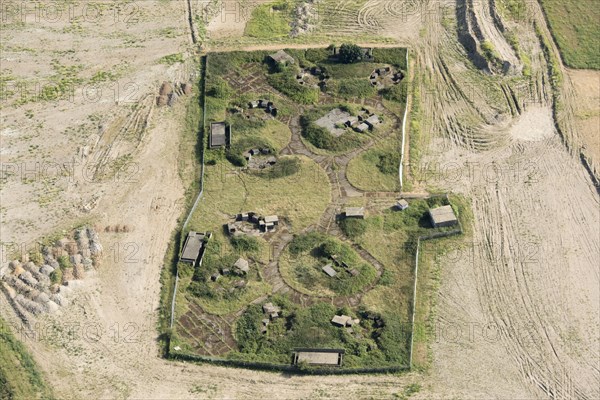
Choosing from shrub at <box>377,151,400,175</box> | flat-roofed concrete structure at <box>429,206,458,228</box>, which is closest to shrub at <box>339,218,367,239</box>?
flat-roofed concrete structure at <box>429,206,458,228</box>

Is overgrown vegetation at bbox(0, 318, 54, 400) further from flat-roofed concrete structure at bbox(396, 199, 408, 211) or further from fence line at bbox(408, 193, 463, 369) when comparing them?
flat-roofed concrete structure at bbox(396, 199, 408, 211)

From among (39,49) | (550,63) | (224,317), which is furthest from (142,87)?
(550,63)

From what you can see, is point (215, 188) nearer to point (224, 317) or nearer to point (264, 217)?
point (264, 217)

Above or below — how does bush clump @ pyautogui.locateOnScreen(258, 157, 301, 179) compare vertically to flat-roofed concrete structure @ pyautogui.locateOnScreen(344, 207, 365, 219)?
above

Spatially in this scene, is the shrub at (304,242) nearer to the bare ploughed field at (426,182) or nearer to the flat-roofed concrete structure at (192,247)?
the flat-roofed concrete structure at (192,247)

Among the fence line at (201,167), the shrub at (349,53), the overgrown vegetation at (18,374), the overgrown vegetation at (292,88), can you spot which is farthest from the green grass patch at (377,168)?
the overgrown vegetation at (18,374)
